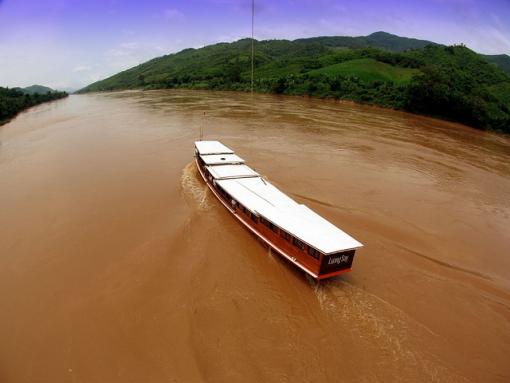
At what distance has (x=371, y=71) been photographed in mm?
63156

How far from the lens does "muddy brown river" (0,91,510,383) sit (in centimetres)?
849

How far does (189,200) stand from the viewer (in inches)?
665

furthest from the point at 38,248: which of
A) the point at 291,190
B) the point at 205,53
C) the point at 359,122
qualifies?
the point at 205,53

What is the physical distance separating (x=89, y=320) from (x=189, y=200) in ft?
26.7

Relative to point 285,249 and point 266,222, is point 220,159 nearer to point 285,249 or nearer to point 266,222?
point 266,222

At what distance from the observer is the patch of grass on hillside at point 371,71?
60750mm

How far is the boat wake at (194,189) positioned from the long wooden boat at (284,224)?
2.50ft

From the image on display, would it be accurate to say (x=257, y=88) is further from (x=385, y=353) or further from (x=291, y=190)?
(x=385, y=353)

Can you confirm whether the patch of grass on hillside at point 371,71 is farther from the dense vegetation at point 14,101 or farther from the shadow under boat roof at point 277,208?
the dense vegetation at point 14,101

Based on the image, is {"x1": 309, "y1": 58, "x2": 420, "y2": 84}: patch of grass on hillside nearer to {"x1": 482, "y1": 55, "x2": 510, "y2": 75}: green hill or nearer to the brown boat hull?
the brown boat hull

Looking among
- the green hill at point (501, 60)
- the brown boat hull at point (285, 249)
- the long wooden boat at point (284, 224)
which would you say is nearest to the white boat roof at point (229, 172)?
the long wooden boat at point (284, 224)

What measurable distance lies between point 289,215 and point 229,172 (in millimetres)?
5413

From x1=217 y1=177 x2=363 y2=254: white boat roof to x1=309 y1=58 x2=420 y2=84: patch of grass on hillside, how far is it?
52.3 meters

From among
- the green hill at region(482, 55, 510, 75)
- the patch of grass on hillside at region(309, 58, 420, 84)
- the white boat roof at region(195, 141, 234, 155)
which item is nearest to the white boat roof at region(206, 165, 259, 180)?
the white boat roof at region(195, 141, 234, 155)
